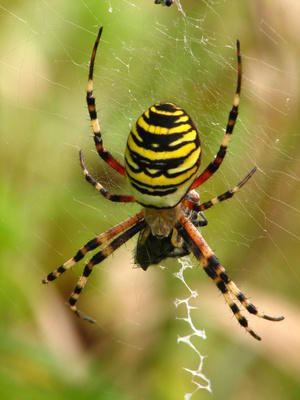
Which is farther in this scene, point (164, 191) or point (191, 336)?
point (191, 336)

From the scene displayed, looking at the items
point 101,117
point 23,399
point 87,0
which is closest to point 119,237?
point 101,117

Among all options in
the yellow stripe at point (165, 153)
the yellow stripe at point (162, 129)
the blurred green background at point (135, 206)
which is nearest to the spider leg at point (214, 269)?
the blurred green background at point (135, 206)

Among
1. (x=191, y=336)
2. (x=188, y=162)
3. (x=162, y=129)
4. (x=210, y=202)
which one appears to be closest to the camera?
(x=162, y=129)

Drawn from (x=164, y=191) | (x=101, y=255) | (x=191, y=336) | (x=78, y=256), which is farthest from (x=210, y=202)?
(x=191, y=336)

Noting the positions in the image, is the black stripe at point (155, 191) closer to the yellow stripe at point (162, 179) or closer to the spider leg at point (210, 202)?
the yellow stripe at point (162, 179)

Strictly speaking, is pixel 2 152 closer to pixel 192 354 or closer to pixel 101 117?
pixel 101 117

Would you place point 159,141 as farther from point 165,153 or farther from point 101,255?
point 101,255
